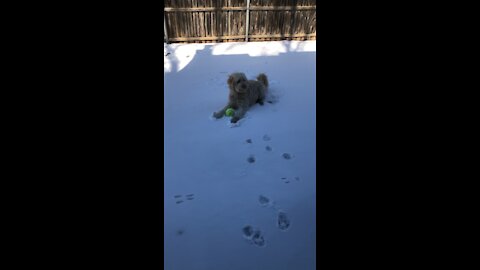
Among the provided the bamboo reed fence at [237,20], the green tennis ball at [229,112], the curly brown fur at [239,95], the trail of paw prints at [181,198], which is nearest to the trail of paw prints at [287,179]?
the trail of paw prints at [181,198]

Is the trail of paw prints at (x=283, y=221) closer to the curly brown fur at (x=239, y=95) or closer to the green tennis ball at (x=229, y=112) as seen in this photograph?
the curly brown fur at (x=239, y=95)

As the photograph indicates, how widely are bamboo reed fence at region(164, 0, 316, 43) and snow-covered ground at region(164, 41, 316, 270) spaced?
2.94 meters

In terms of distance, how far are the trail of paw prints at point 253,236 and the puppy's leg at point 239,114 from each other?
1.86 meters

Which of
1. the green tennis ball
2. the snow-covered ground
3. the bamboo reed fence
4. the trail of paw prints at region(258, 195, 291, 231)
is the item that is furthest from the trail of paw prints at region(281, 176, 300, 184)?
the bamboo reed fence

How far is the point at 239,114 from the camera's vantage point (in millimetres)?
3818

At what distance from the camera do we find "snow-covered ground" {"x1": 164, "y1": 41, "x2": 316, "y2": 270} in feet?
6.19

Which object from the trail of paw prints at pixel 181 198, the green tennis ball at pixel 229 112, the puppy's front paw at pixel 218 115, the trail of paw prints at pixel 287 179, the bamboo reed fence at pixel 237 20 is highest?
the bamboo reed fence at pixel 237 20

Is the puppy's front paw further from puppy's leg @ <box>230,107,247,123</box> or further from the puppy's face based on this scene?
the puppy's face

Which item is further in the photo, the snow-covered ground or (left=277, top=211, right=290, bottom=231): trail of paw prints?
(left=277, top=211, right=290, bottom=231): trail of paw prints

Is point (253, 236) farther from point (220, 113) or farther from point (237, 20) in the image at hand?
point (237, 20)

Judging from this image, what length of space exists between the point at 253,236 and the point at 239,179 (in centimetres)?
69

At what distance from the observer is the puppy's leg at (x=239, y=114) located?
374 centimetres

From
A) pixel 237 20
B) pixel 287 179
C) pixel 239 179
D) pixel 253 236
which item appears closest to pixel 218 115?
pixel 239 179
